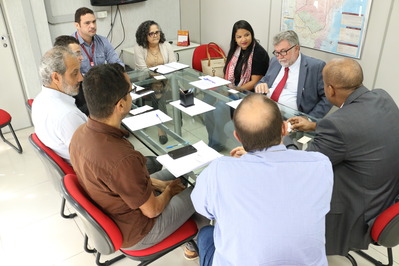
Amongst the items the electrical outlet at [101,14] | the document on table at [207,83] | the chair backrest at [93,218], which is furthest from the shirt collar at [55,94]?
the electrical outlet at [101,14]

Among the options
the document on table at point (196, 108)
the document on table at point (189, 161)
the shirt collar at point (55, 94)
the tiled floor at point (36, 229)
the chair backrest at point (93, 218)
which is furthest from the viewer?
the document on table at point (196, 108)

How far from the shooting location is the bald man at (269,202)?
101cm

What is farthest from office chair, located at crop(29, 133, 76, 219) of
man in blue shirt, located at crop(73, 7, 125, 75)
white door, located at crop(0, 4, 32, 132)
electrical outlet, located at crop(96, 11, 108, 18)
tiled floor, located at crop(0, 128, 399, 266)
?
electrical outlet, located at crop(96, 11, 108, 18)

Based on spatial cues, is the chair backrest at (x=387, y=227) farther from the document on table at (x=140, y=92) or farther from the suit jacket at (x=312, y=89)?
the document on table at (x=140, y=92)

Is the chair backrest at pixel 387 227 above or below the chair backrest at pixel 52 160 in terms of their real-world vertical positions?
below

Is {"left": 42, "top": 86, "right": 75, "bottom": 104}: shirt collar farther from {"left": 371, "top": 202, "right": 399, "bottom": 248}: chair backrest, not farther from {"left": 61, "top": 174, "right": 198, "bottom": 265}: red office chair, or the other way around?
{"left": 371, "top": 202, "right": 399, "bottom": 248}: chair backrest

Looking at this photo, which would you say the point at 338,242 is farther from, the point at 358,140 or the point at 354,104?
the point at 354,104

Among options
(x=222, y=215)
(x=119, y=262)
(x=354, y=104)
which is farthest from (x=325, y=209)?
(x=119, y=262)

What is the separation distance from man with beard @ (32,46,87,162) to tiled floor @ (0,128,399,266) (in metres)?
0.72

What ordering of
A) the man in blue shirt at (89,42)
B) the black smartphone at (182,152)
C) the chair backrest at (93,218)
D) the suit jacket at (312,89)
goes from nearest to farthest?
1. the chair backrest at (93,218)
2. the black smartphone at (182,152)
3. the suit jacket at (312,89)
4. the man in blue shirt at (89,42)

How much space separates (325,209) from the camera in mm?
1086

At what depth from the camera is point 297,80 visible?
2668mm

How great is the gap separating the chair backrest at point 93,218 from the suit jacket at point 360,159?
1.05 metres

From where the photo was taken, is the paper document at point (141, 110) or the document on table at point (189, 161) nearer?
the document on table at point (189, 161)
